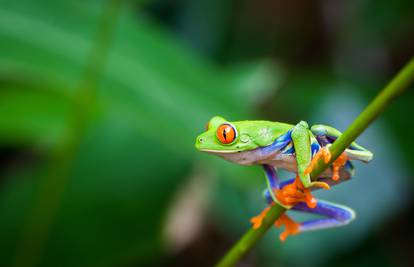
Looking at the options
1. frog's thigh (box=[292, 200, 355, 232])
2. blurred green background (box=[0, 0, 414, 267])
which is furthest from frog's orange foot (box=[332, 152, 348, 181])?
blurred green background (box=[0, 0, 414, 267])

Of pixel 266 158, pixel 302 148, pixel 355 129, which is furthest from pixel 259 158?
pixel 355 129

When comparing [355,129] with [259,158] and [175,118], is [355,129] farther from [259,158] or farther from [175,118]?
[175,118]

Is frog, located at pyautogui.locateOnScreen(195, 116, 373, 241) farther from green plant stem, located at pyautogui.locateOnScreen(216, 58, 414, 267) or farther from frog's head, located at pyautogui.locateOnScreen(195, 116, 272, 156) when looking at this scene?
green plant stem, located at pyautogui.locateOnScreen(216, 58, 414, 267)

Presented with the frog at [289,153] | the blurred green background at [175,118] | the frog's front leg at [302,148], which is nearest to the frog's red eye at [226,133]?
A: the frog at [289,153]

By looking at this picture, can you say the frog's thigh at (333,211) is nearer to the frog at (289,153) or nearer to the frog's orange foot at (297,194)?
the frog at (289,153)

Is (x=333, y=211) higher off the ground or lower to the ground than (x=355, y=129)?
lower

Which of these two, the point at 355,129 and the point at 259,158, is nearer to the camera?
the point at 355,129
